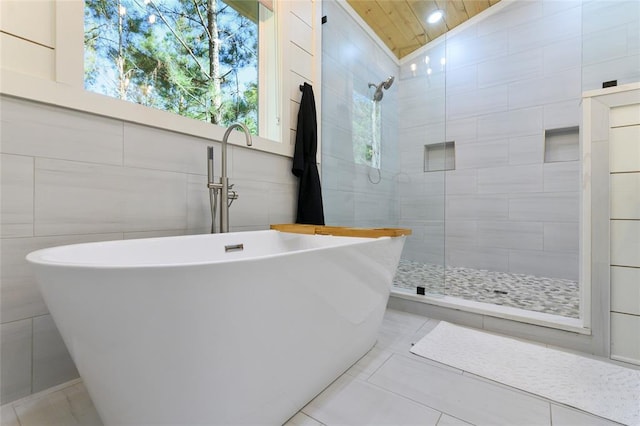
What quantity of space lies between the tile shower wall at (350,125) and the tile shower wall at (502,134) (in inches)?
5.5

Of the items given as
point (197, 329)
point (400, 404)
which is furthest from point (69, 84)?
point (400, 404)

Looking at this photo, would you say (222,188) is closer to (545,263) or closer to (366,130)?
(366,130)

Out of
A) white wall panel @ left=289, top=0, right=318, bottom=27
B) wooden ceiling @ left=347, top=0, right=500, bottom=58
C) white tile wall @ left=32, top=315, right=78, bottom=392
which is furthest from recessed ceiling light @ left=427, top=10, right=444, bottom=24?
white tile wall @ left=32, top=315, right=78, bottom=392

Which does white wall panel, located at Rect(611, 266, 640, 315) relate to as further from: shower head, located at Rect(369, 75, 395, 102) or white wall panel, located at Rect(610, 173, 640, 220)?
shower head, located at Rect(369, 75, 395, 102)

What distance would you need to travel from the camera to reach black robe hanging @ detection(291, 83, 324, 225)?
79.7 inches

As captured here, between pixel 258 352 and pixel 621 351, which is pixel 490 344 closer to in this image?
pixel 621 351

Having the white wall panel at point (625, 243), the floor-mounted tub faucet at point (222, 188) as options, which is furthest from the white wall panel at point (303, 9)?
the white wall panel at point (625, 243)

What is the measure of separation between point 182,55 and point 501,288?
2.75 metres

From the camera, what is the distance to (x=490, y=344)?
1.44m

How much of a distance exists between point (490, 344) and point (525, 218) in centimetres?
165

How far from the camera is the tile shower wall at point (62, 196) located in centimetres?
98

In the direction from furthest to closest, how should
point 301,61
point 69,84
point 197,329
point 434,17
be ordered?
point 434,17 → point 301,61 → point 69,84 → point 197,329

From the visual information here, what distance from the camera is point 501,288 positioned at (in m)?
2.18

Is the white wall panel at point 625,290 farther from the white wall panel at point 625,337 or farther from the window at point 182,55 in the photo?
the window at point 182,55
